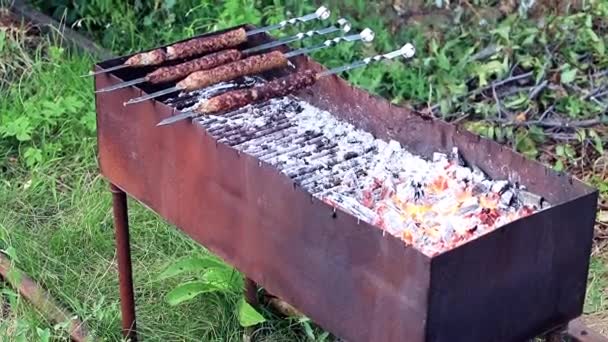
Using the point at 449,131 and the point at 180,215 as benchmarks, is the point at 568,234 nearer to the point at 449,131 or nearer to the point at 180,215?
the point at 449,131

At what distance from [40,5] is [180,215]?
3408mm

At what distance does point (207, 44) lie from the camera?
119 inches

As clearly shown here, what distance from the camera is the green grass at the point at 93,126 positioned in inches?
144

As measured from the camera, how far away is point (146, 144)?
2.80 metres

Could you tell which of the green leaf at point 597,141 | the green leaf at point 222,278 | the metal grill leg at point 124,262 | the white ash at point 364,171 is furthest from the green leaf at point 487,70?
the metal grill leg at point 124,262

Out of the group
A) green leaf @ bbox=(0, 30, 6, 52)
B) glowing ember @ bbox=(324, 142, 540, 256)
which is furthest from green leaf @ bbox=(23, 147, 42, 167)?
glowing ember @ bbox=(324, 142, 540, 256)

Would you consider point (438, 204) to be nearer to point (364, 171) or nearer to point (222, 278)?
point (364, 171)

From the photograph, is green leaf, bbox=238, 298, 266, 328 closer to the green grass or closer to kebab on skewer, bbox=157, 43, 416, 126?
the green grass

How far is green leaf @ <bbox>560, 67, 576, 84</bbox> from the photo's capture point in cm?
477

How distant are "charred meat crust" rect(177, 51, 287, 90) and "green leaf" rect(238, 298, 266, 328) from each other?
34.2 inches

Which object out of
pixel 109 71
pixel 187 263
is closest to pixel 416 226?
pixel 109 71

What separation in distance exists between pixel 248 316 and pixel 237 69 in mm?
930

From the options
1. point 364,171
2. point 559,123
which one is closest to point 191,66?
point 364,171

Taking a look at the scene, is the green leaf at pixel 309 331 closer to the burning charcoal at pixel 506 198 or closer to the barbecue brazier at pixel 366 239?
the barbecue brazier at pixel 366 239
